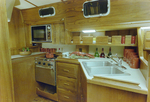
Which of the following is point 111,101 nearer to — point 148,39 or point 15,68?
point 148,39

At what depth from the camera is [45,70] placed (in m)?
1.69

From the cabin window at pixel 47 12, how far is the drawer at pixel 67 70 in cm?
99

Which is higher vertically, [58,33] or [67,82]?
[58,33]

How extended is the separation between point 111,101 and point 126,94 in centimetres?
15

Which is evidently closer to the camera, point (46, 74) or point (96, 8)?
point (96, 8)

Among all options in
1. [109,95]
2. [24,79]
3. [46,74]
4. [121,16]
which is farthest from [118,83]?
[24,79]

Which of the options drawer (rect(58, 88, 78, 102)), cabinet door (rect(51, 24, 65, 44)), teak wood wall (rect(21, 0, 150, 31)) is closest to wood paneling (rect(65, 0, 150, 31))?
teak wood wall (rect(21, 0, 150, 31))

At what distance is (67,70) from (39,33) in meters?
1.10

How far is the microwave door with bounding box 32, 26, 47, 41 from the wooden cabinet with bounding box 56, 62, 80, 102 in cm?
75

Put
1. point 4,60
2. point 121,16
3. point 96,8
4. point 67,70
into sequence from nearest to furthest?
1. point 4,60
2. point 121,16
3. point 96,8
4. point 67,70

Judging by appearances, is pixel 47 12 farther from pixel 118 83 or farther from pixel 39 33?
pixel 118 83

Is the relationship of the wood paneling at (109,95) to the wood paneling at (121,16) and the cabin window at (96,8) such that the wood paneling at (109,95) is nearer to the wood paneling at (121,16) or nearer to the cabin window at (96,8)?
the wood paneling at (121,16)

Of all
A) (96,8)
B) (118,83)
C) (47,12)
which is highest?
(47,12)

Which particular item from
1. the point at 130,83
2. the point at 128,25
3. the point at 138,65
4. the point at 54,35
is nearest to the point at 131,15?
the point at 128,25
